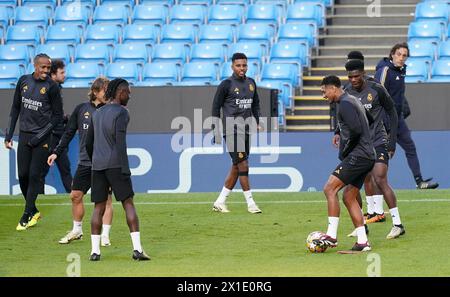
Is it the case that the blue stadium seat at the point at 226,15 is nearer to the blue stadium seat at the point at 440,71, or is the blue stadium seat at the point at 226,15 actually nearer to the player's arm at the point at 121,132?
the blue stadium seat at the point at 440,71

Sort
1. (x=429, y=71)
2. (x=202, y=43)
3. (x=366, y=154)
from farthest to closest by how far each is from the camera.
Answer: (x=202, y=43) < (x=429, y=71) < (x=366, y=154)

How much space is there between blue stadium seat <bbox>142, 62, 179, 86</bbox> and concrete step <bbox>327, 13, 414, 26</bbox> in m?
4.04

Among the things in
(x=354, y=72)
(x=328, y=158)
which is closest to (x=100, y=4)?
(x=328, y=158)

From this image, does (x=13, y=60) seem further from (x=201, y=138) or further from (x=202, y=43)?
(x=201, y=138)

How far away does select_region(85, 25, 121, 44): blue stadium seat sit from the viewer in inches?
1040

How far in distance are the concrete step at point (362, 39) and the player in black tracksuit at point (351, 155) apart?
12.9m

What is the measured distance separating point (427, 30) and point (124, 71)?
630 centimetres

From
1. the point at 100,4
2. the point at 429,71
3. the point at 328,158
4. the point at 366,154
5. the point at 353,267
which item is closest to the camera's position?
the point at 353,267

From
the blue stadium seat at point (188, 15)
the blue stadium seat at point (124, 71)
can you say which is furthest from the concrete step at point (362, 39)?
the blue stadium seat at point (124, 71)

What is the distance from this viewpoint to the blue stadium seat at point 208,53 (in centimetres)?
2478

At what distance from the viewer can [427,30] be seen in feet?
80.1

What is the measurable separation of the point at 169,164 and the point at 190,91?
1.35 metres

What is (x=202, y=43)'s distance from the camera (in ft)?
83.0

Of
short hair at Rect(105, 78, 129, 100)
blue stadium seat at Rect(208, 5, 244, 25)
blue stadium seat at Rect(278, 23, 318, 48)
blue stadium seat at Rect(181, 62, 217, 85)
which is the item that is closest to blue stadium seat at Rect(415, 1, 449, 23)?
blue stadium seat at Rect(278, 23, 318, 48)
